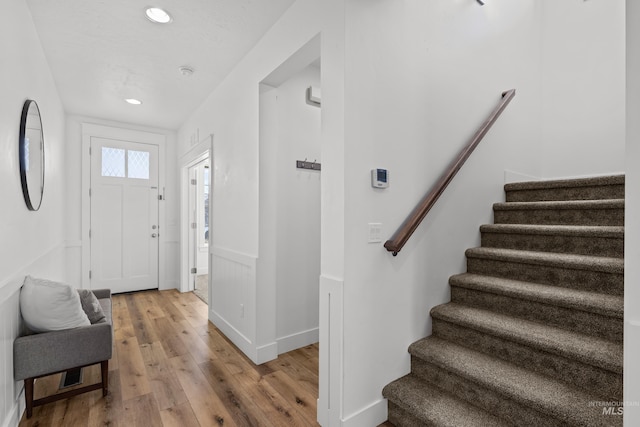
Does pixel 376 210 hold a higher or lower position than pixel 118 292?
higher

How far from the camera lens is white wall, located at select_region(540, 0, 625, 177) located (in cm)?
296

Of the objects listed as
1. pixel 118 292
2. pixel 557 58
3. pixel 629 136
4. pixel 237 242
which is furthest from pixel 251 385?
pixel 557 58

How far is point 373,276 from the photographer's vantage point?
174 centimetres

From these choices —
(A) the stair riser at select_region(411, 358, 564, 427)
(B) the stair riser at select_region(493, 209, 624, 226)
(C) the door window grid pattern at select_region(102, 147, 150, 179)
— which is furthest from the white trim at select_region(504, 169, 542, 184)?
(C) the door window grid pattern at select_region(102, 147, 150, 179)

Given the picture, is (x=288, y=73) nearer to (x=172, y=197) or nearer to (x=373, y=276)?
(x=373, y=276)

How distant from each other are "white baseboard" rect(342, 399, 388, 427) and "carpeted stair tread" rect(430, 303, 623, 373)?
0.65 meters

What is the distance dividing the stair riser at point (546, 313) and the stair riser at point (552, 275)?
0.73 feet

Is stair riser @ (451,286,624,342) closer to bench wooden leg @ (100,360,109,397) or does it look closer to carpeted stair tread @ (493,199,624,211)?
carpeted stair tread @ (493,199,624,211)

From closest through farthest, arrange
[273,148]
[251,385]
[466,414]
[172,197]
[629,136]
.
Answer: [629,136]
[466,414]
[251,385]
[273,148]
[172,197]

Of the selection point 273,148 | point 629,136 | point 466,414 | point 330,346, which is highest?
point 273,148

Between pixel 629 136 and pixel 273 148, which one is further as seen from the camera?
pixel 273 148

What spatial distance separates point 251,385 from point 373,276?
1.26 metres

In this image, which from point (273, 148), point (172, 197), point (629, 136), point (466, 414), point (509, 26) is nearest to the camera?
point (629, 136)

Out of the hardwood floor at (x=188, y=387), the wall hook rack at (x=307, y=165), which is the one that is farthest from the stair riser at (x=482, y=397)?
the wall hook rack at (x=307, y=165)
